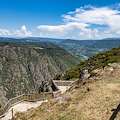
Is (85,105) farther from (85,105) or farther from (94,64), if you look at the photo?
(94,64)

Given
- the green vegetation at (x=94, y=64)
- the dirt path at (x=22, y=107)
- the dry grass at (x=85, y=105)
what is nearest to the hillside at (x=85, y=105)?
the dry grass at (x=85, y=105)

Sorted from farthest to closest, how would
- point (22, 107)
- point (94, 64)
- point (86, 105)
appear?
1. point (94, 64)
2. point (22, 107)
3. point (86, 105)

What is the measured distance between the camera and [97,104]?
2550cm

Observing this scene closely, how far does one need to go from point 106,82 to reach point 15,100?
34.9 ft

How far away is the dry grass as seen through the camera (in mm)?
23550

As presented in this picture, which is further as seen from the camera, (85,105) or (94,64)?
(94,64)

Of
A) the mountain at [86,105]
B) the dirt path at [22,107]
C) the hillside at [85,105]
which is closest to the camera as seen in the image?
the mountain at [86,105]

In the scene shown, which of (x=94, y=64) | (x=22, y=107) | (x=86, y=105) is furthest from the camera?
(x=94, y=64)

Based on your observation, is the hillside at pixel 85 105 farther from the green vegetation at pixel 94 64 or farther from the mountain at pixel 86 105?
the green vegetation at pixel 94 64

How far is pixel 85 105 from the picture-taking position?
25719 millimetres

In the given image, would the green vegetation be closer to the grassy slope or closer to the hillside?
the hillside

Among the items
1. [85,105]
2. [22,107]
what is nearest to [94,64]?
[22,107]

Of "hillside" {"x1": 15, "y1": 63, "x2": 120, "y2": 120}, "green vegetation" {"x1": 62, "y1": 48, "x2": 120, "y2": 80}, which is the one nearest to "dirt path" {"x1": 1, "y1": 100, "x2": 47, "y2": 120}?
"hillside" {"x1": 15, "y1": 63, "x2": 120, "y2": 120}

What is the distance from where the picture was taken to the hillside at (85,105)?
2355cm
